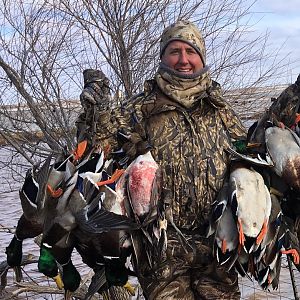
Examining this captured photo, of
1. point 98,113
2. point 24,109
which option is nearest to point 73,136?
point 24,109

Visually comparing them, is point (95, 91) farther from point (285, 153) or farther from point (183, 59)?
point (285, 153)

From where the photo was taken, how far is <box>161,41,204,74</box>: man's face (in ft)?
10.4

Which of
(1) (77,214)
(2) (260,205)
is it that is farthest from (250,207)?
(1) (77,214)

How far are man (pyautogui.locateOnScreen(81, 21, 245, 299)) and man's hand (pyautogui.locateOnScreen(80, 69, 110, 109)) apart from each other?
2 centimetres

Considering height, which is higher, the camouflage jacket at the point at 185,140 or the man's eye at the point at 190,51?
the man's eye at the point at 190,51

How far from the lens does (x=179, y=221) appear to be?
3.09 meters

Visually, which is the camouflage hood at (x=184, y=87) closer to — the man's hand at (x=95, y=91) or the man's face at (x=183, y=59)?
the man's face at (x=183, y=59)

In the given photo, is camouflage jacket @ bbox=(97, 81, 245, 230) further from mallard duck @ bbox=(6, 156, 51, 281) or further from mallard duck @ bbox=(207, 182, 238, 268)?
mallard duck @ bbox=(6, 156, 51, 281)

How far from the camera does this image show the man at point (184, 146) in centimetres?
307

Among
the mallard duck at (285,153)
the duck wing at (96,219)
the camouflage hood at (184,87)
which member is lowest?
the duck wing at (96,219)

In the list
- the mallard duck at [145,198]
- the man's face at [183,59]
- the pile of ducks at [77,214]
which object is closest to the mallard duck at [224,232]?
the mallard duck at [145,198]

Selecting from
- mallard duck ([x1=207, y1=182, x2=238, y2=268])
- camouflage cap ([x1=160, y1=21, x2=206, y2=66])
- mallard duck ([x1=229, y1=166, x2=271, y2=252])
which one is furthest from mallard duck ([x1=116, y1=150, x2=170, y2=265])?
camouflage cap ([x1=160, y1=21, x2=206, y2=66])

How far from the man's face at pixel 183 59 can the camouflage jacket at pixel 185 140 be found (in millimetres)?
148

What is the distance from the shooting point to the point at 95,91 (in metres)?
3.29
